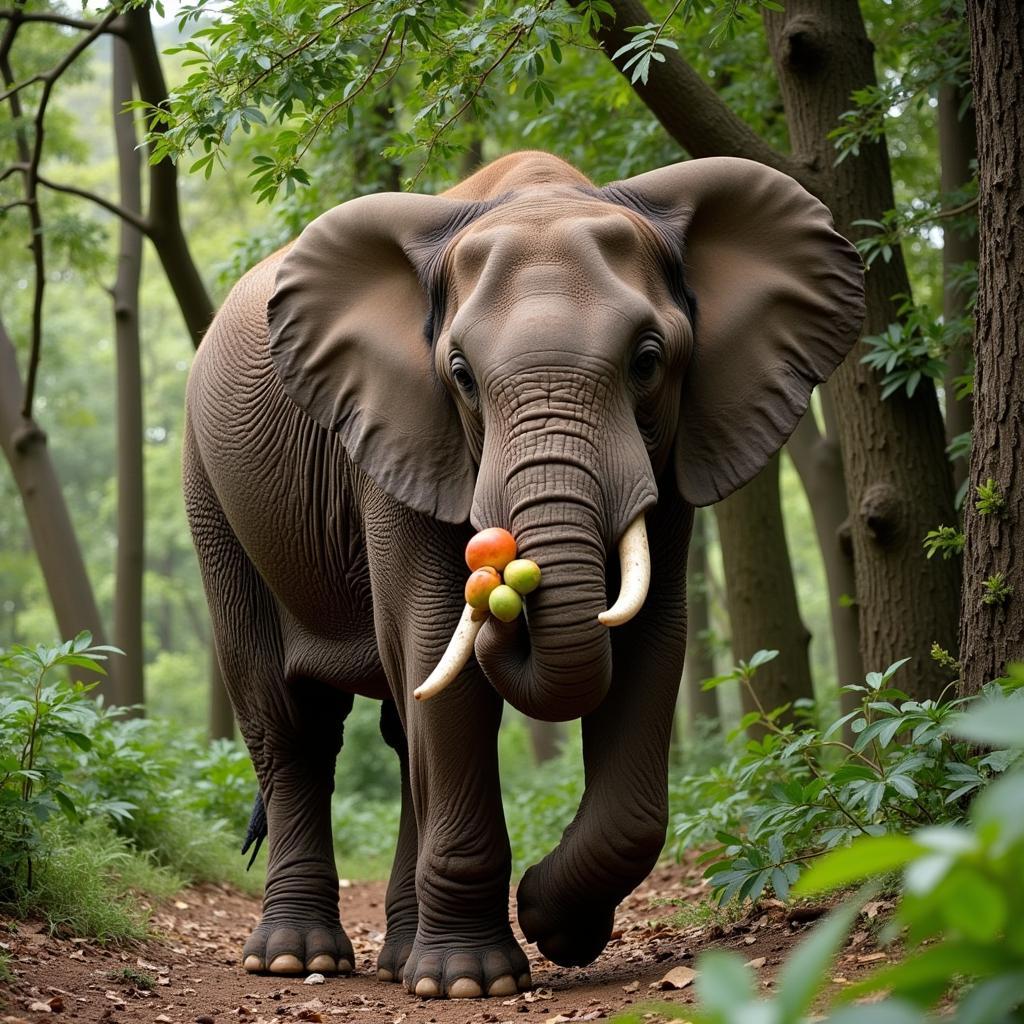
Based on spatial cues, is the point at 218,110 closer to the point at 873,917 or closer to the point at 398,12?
the point at 398,12

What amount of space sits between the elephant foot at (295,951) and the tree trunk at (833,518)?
459 cm

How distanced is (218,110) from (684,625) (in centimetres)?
314

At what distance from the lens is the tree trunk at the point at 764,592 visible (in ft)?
36.9

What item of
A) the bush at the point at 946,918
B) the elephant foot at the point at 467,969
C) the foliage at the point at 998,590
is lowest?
the elephant foot at the point at 467,969

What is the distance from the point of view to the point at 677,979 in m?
5.19

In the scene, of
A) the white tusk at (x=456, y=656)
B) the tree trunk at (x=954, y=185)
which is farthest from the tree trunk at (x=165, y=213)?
the white tusk at (x=456, y=656)

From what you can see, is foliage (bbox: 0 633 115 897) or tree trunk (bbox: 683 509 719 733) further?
tree trunk (bbox: 683 509 719 733)

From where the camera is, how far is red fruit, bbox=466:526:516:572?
4.78m

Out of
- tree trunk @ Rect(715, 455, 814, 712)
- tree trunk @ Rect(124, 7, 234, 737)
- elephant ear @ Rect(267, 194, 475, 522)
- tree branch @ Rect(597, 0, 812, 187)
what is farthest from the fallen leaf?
tree trunk @ Rect(124, 7, 234, 737)

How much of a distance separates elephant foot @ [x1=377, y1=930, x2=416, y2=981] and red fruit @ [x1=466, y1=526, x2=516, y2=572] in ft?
8.74

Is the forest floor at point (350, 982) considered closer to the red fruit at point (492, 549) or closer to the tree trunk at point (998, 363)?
the tree trunk at point (998, 363)

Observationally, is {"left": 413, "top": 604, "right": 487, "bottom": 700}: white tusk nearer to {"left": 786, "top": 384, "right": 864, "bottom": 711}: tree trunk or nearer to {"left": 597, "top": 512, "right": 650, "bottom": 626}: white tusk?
{"left": 597, "top": 512, "right": 650, "bottom": 626}: white tusk

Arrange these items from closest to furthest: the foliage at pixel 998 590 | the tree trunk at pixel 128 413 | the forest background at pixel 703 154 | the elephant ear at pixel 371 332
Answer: the foliage at pixel 998 590
the elephant ear at pixel 371 332
the forest background at pixel 703 154
the tree trunk at pixel 128 413

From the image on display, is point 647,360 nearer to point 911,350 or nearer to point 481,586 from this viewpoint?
point 481,586
